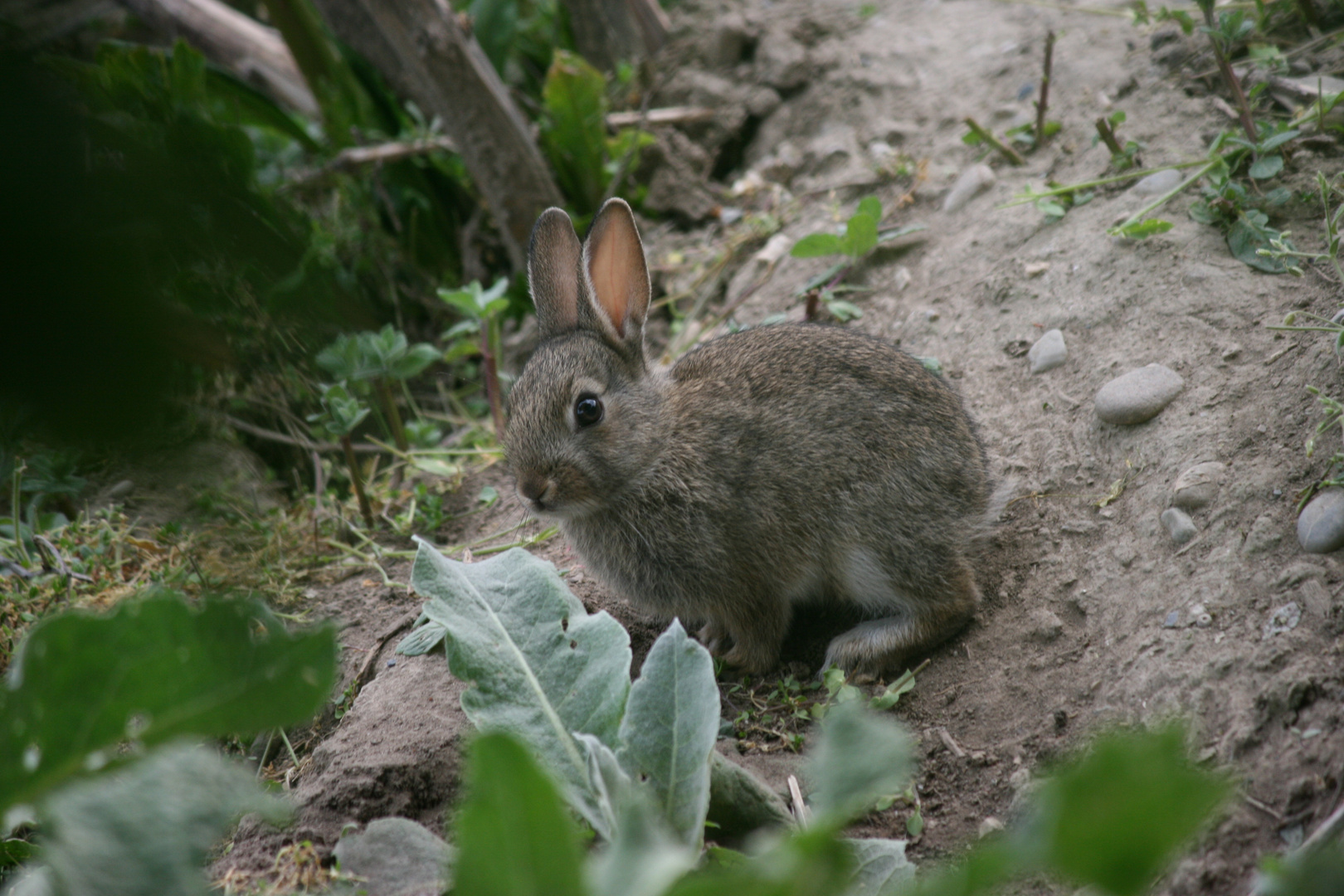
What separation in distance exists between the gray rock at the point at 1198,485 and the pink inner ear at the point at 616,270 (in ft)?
7.13

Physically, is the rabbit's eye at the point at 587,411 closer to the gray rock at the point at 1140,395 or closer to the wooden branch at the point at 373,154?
the gray rock at the point at 1140,395

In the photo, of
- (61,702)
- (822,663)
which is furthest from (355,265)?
(61,702)

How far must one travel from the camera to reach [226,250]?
1251 mm

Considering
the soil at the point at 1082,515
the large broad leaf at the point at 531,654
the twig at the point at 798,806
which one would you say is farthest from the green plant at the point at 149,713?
the twig at the point at 798,806

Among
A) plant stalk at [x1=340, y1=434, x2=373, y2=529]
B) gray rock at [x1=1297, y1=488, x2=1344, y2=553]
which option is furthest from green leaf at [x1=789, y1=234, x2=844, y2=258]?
gray rock at [x1=1297, y1=488, x2=1344, y2=553]

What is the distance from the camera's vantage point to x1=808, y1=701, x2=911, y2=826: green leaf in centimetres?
171

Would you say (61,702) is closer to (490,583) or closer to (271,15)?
(490,583)

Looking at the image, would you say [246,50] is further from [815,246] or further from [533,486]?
[533,486]

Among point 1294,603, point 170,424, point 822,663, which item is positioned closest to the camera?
point 170,424

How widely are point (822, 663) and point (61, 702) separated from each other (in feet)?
8.70

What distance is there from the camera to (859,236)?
4.91m

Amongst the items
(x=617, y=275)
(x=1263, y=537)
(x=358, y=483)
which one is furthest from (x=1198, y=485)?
(x=358, y=483)

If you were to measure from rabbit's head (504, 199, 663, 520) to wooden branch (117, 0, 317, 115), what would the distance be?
416cm

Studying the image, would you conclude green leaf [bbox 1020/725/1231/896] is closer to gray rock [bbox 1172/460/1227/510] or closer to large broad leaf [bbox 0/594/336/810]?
large broad leaf [bbox 0/594/336/810]
